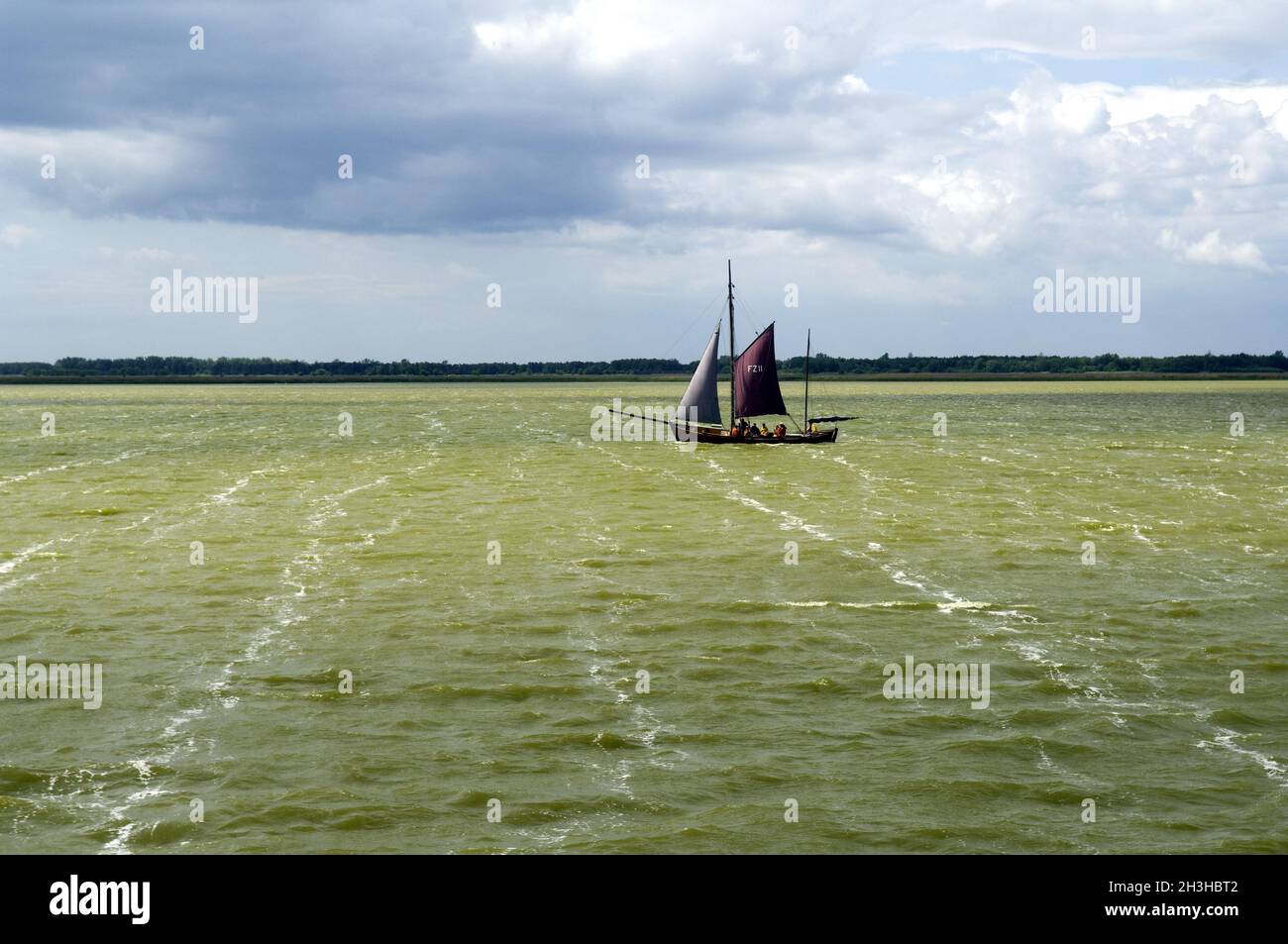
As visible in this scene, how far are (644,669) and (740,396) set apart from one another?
232ft

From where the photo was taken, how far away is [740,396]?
92375 millimetres

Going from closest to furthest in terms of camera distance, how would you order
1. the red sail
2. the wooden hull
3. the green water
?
1. the green water
2. the red sail
3. the wooden hull

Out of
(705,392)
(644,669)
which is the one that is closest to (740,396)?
(705,392)

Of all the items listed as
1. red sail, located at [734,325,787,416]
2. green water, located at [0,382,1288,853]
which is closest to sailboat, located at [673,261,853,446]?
red sail, located at [734,325,787,416]

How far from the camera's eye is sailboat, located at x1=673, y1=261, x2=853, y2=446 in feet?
293

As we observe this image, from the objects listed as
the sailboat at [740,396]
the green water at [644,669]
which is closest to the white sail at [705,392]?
the sailboat at [740,396]

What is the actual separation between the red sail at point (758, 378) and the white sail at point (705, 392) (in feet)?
6.08

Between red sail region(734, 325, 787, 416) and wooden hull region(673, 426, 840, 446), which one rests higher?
red sail region(734, 325, 787, 416)

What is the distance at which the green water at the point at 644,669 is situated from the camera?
50.7 feet

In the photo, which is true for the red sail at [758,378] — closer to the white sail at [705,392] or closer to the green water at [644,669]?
the white sail at [705,392]

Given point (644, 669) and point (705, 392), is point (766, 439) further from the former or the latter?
point (644, 669)

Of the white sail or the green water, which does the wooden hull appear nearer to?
the white sail

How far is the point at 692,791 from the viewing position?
16.2 metres
